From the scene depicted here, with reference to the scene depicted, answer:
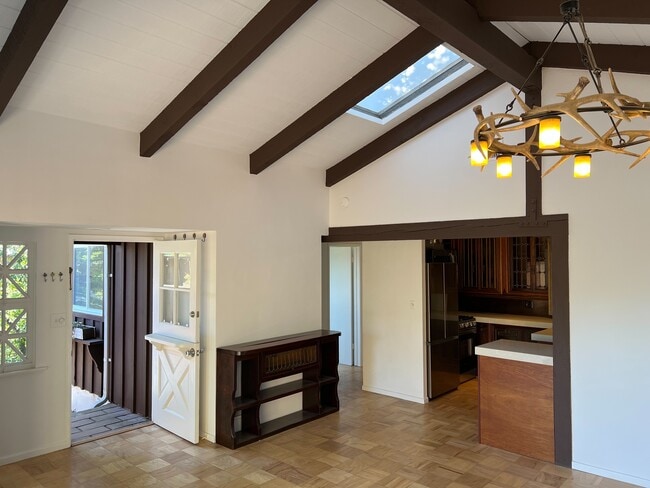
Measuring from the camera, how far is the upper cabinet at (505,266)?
22.9 feet

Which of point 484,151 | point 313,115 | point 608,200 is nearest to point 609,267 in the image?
point 608,200

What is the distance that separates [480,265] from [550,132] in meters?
5.71

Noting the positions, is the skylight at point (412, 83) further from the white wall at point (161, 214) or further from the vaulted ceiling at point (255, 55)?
the white wall at point (161, 214)

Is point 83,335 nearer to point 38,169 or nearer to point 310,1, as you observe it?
point 38,169

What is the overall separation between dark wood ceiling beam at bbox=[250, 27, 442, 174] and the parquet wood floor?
9.05ft

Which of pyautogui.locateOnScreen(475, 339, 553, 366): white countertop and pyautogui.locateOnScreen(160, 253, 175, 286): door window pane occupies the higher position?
pyautogui.locateOnScreen(160, 253, 175, 286): door window pane

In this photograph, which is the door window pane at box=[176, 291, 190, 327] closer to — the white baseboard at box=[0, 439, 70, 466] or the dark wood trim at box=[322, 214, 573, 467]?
the white baseboard at box=[0, 439, 70, 466]

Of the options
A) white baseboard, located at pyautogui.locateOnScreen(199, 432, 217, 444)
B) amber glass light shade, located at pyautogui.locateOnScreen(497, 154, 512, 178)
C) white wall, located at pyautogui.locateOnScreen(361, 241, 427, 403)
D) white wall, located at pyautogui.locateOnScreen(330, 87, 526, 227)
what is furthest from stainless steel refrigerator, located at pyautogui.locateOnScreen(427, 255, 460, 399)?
amber glass light shade, located at pyautogui.locateOnScreen(497, 154, 512, 178)

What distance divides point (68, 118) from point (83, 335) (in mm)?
3792

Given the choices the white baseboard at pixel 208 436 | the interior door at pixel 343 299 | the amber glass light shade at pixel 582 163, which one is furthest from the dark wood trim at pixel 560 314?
the interior door at pixel 343 299

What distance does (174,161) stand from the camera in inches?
176

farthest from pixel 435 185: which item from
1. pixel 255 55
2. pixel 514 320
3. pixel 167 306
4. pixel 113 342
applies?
pixel 113 342

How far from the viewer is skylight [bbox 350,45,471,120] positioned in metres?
4.45

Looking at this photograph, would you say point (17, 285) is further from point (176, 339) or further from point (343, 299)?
point (343, 299)
